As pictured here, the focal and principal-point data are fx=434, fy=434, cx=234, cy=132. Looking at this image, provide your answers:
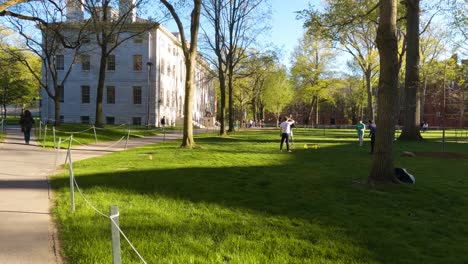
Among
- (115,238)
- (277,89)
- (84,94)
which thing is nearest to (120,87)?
(84,94)

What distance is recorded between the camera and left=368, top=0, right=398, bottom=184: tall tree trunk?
10.2 meters

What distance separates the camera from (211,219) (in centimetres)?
655

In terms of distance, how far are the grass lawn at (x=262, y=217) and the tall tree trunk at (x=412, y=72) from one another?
61.3 feet

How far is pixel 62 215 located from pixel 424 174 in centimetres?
1028

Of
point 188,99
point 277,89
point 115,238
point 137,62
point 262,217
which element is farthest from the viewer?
point 277,89

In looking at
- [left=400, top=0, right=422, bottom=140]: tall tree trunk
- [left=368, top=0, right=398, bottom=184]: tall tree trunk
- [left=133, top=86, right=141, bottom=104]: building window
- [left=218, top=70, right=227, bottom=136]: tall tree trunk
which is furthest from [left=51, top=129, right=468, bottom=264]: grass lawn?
[left=133, top=86, right=141, bottom=104]: building window

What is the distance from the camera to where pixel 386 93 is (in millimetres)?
10312

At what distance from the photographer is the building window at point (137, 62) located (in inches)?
2122

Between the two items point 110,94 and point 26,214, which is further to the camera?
point 110,94

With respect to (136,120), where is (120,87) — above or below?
above

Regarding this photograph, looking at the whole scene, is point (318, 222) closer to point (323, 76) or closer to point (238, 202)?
point (238, 202)

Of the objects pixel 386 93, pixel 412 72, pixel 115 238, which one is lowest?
pixel 115 238

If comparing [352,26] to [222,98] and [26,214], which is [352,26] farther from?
[26,214]

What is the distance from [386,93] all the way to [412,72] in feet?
69.6
